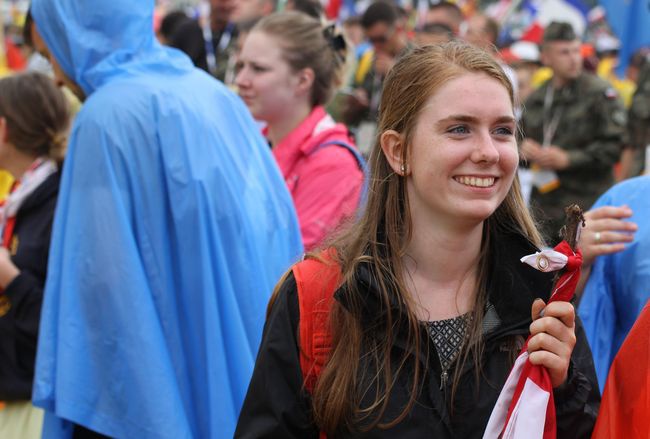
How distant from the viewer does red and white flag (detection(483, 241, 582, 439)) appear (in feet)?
6.92

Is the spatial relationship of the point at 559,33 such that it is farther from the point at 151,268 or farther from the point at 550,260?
the point at 550,260

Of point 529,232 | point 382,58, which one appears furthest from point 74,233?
point 382,58

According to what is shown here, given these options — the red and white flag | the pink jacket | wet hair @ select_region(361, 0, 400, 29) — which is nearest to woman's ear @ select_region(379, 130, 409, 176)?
the red and white flag

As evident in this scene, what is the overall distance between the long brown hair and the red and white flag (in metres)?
0.12

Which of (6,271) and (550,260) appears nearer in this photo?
(550,260)

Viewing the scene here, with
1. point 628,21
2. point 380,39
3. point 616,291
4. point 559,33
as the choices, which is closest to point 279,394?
point 616,291

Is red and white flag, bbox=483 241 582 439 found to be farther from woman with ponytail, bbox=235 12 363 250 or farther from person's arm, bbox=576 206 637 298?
woman with ponytail, bbox=235 12 363 250

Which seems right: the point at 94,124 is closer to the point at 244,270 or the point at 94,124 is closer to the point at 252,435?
the point at 244,270

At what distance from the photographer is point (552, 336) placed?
2.19m

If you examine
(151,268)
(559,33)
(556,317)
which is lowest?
(559,33)

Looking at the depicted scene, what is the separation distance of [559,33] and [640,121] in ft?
3.87

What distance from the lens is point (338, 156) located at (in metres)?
4.29

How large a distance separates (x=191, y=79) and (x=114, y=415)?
1.24 metres

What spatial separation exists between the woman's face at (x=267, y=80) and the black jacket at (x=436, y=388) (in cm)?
224
